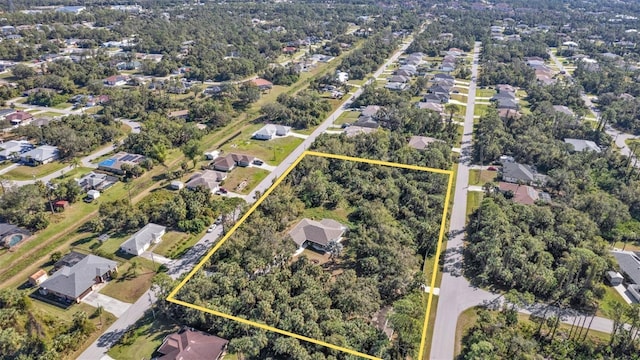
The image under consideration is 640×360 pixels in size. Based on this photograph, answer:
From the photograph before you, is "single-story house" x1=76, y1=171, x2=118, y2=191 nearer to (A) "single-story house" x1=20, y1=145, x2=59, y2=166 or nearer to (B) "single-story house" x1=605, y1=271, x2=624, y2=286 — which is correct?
(A) "single-story house" x1=20, y1=145, x2=59, y2=166

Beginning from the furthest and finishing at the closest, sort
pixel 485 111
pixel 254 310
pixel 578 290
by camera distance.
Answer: pixel 485 111, pixel 578 290, pixel 254 310

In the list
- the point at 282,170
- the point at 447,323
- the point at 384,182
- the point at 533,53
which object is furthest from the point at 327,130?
the point at 533,53

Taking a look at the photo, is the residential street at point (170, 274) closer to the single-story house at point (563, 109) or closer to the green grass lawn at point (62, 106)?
the green grass lawn at point (62, 106)

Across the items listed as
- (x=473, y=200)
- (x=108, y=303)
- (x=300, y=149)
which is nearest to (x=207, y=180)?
(x=300, y=149)

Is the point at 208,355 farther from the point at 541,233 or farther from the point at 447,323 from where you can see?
the point at 541,233

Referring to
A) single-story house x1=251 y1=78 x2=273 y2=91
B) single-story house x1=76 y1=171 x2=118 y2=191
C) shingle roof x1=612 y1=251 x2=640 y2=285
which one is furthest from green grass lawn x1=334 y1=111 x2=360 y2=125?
shingle roof x1=612 y1=251 x2=640 y2=285
